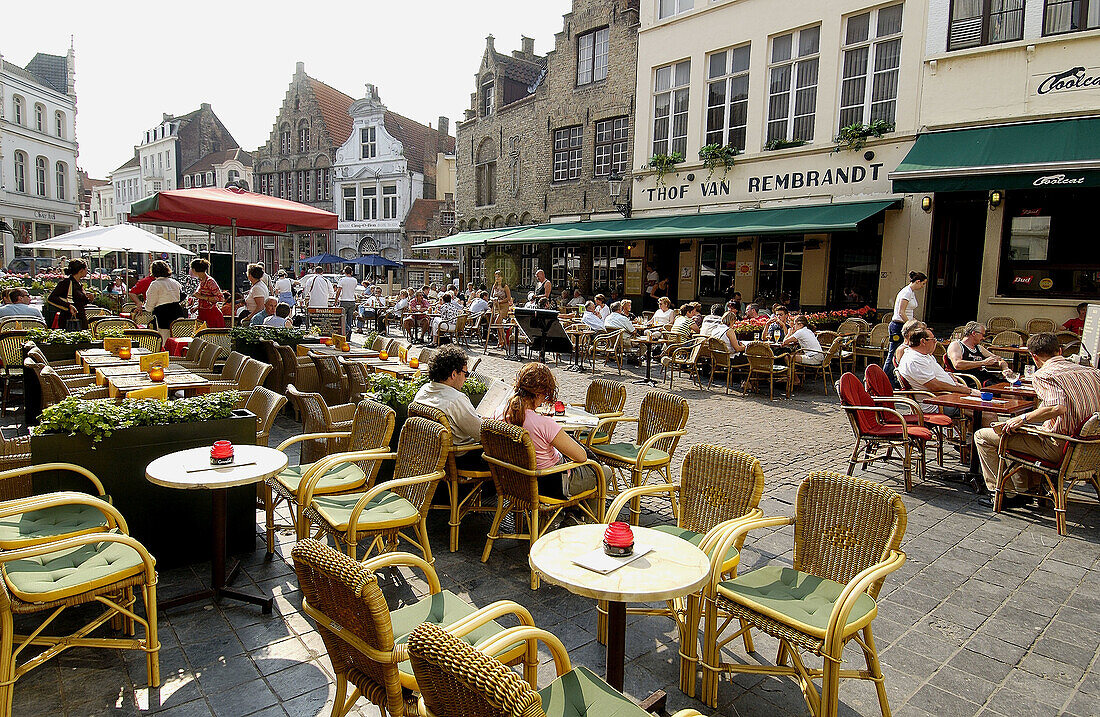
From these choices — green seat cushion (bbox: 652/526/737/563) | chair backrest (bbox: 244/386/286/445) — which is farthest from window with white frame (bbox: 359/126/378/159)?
green seat cushion (bbox: 652/526/737/563)

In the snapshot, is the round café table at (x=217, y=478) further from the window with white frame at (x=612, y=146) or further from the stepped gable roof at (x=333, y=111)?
the stepped gable roof at (x=333, y=111)

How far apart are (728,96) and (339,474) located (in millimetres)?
15567

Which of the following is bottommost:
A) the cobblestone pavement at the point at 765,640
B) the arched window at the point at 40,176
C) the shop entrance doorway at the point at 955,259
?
the cobblestone pavement at the point at 765,640

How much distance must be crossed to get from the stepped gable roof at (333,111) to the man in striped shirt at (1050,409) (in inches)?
1567

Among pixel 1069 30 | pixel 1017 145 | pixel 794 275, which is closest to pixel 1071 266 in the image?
pixel 1017 145

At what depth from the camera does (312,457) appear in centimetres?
496

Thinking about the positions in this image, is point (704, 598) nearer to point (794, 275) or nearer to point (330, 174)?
point (794, 275)

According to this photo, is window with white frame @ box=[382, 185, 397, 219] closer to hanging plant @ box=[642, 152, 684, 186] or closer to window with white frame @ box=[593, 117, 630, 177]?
window with white frame @ box=[593, 117, 630, 177]

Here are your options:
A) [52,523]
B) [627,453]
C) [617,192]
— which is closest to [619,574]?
[627,453]

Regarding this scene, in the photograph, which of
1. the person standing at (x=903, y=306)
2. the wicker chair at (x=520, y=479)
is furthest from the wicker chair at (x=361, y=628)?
the person standing at (x=903, y=306)

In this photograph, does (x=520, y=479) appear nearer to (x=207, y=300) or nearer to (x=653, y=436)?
(x=653, y=436)

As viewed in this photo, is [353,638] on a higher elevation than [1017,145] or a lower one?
lower

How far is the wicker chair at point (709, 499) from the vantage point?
3135mm

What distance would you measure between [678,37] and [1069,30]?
8.97 m
